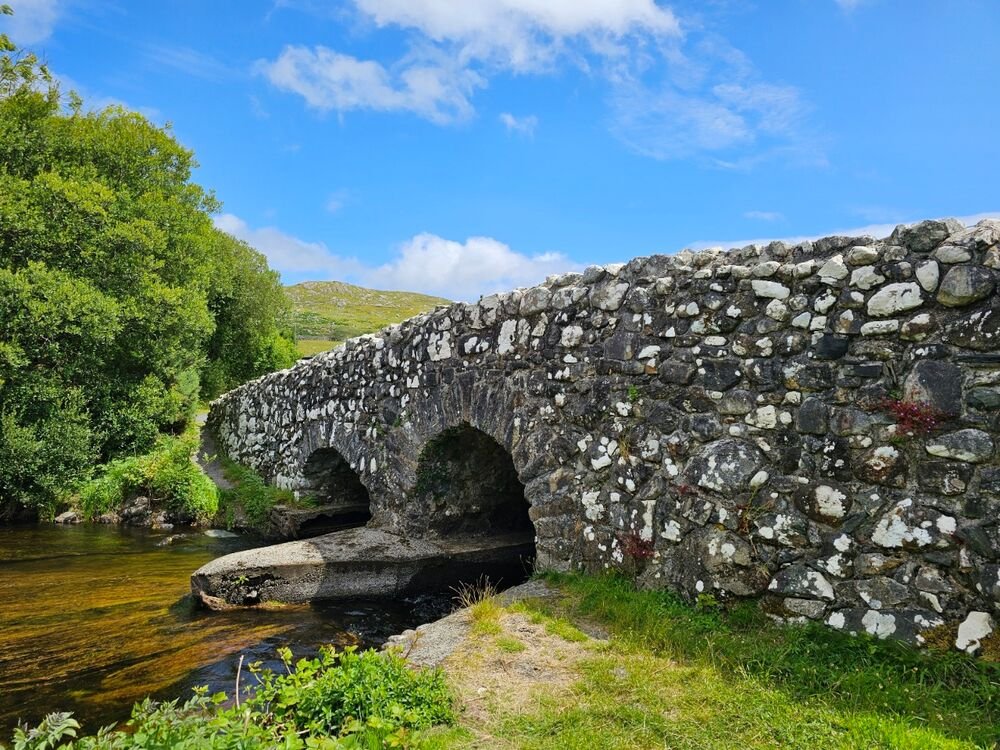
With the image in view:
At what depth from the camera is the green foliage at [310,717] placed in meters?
3.21

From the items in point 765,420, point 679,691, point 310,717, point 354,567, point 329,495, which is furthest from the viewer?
point 329,495

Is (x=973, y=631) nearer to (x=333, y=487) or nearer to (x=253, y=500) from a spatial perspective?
(x=333, y=487)

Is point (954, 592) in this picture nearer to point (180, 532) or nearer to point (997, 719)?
point (997, 719)

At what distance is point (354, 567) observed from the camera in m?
9.38

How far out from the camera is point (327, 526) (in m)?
13.7

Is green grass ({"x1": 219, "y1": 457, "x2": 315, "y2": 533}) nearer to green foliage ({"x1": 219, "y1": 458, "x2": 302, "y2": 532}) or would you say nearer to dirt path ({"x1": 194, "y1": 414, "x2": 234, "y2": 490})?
green foliage ({"x1": 219, "y1": 458, "x2": 302, "y2": 532})

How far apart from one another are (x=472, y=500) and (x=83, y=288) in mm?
10542

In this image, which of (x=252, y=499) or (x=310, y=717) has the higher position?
(x=310, y=717)

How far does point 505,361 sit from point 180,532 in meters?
9.88

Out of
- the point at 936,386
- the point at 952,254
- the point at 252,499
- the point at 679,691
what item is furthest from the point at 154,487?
the point at 952,254

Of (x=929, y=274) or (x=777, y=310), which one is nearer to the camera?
(x=929, y=274)

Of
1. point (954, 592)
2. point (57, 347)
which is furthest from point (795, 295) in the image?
point (57, 347)

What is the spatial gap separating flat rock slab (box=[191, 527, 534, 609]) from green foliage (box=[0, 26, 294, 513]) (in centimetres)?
852

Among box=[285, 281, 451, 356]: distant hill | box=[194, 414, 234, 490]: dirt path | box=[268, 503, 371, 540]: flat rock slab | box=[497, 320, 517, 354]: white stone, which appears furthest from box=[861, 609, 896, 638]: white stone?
box=[285, 281, 451, 356]: distant hill
